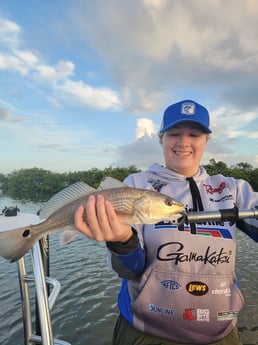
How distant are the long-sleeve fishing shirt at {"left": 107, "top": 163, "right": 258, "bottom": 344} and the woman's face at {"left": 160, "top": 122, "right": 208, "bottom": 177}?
648 millimetres

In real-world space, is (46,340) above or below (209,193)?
below

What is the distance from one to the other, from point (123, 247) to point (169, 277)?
0.55 m

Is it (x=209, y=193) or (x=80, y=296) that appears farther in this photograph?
(x=80, y=296)

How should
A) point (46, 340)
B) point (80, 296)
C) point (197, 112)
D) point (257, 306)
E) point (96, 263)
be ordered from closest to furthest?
point (46, 340)
point (197, 112)
point (257, 306)
point (80, 296)
point (96, 263)

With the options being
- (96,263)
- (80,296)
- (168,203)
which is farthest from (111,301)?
(168,203)

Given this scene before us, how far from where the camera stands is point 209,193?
121 inches

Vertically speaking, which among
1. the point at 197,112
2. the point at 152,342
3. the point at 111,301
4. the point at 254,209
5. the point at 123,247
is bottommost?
the point at 111,301

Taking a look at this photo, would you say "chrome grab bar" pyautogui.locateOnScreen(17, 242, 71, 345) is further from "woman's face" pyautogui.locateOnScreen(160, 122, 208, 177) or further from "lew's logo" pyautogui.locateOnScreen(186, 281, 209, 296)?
"woman's face" pyautogui.locateOnScreen(160, 122, 208, 177)

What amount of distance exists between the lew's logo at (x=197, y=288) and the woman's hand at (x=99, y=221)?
2.61 feet

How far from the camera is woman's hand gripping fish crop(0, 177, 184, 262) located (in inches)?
94.4

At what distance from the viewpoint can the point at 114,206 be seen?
2367 millimetres

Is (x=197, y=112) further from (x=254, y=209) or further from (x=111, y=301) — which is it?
(x=111, y=301)

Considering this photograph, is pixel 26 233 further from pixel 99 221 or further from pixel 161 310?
pixel 161 310

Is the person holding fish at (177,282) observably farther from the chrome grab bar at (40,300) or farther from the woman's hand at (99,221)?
the chrome grab bar at (40,300)
